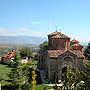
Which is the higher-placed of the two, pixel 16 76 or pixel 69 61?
pixel 69 61

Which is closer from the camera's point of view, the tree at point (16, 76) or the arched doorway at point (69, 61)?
the tree at point (16, 76)

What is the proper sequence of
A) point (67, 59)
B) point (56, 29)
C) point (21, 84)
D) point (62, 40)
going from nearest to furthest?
point (21, 84) < point (67, 59) < point (62, 40) < point (56, 29)

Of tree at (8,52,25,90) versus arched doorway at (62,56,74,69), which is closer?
tree at (8,52,25,90)

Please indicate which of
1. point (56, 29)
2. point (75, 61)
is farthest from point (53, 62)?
point (56, 29)

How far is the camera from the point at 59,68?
17.3m

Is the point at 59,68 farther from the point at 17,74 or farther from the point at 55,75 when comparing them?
the point at 17,74

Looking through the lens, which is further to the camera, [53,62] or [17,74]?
[53,62]

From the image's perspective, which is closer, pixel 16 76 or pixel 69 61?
pixel 16 76

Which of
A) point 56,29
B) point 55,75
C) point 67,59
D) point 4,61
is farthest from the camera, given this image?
point 4,61

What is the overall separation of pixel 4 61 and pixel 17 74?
25361 millimetres

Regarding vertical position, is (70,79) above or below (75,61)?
above

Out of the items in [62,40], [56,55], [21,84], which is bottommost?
[21,84]

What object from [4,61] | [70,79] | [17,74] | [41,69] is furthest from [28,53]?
[70,79]

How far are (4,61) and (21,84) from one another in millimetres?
26201
